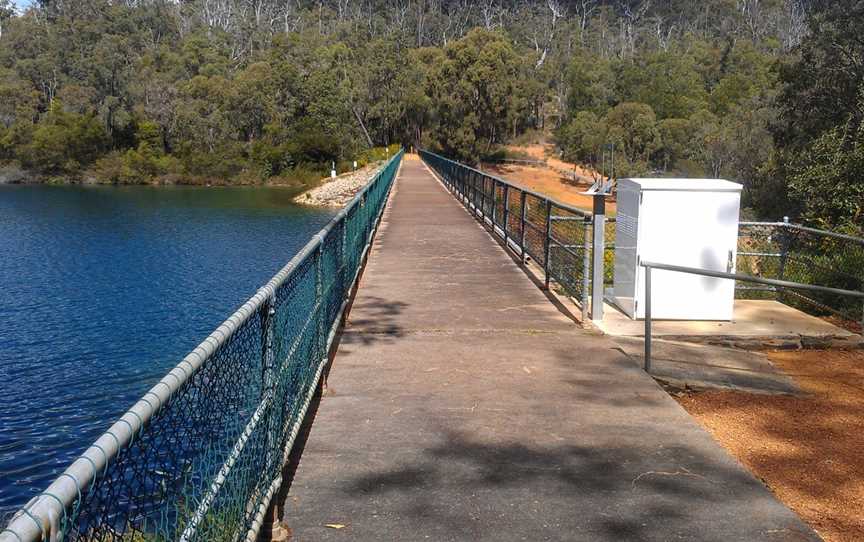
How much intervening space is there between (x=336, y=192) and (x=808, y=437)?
70.8 m

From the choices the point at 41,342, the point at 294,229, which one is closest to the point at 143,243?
the point at 294,229

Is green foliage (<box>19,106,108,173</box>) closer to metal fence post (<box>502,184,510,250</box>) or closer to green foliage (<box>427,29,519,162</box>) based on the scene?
green foliage (<box>427,29,519,162</box>)

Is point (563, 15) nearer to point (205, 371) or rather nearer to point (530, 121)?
point (530, 121)

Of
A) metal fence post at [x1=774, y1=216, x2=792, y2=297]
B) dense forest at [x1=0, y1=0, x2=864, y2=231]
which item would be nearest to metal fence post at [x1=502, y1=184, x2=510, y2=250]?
metal fence post at [x1=774, y1=216, x2=792, y2=297]

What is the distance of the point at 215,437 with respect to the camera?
4996 mm

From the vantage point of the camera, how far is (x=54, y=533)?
83.4 inches

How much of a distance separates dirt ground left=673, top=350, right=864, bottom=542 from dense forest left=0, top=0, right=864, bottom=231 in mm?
29753

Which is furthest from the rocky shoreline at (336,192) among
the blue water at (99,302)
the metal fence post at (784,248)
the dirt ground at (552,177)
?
the metal fence post at (784,248)

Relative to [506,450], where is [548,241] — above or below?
above

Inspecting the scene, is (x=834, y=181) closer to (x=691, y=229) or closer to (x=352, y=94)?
(x=691, y=229)

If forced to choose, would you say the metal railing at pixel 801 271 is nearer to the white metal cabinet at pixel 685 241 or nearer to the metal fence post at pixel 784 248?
the metal fence post at pixel 784 248

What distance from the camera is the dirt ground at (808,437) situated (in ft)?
17.4

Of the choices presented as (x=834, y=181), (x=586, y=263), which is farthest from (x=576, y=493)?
(x=834, y=181)

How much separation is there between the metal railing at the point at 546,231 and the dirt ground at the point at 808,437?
7.97ft
